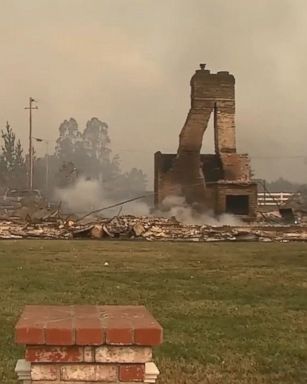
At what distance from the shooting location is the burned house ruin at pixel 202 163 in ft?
108

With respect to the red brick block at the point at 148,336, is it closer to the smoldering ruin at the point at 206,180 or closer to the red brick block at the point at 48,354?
the red brick block at the point at 48,354

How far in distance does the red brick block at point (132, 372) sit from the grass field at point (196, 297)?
2.40 meters

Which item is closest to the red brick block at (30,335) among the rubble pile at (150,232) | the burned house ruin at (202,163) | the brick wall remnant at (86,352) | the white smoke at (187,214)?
the brick wall remnant at (86,352)

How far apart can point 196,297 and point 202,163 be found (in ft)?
83.0

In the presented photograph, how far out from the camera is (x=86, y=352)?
10.6ft

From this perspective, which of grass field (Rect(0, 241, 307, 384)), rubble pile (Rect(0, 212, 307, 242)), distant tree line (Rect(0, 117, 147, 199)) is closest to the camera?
grass field (Rect(0, 241, 307, 384))

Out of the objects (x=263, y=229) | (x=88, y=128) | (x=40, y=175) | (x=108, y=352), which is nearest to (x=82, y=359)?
(x=108, y=352)

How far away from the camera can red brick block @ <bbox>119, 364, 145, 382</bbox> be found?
10.6 feet

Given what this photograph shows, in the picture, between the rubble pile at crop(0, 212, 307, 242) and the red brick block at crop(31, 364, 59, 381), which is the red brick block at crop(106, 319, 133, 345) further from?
the rubble pile at crop(0, 212, 307, 242)

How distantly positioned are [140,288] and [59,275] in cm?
201

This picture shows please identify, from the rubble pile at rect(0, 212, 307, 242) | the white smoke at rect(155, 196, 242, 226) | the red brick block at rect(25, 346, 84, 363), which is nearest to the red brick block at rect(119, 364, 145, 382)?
the red brick block at rect(25, 346, 84, 363)

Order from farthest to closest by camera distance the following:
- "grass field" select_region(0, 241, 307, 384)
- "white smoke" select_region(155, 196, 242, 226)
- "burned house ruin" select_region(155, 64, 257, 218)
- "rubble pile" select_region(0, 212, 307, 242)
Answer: "burned house ruin" select_region(155, 64, 257, 218) → "white smoke" select_region(155, 196, 242, 226) → "rubble pile" select_region(0, 212, 307, 242) → "grass field" select_region(0, 241, 307, 384)

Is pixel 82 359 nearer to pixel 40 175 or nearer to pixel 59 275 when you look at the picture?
pixel 59 275

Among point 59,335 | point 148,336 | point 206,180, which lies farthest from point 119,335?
point 206,180
